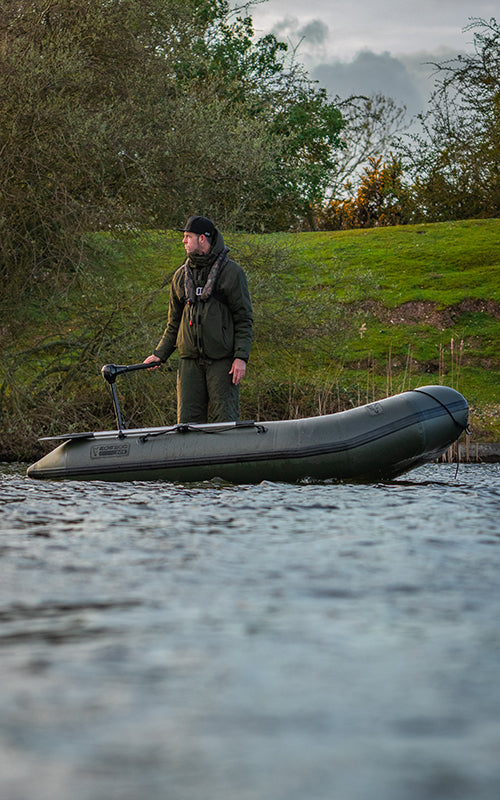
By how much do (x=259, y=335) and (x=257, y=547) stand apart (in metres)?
7.92

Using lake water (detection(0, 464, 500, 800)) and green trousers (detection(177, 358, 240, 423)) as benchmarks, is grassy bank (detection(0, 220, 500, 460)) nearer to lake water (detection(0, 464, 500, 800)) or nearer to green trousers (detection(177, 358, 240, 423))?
green trousers (detection(177, 358, 240, 423))

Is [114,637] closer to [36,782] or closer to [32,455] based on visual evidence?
[36,782]

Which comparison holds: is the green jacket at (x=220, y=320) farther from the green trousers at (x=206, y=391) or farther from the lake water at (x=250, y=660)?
the lake water at (x=250, y=660)

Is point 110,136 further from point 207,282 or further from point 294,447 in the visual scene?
point 294,447

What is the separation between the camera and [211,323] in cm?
Result: 774

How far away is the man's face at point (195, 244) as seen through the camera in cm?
761

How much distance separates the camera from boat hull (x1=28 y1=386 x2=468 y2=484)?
7441 millimetres

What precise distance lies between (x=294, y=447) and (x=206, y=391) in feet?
3.25

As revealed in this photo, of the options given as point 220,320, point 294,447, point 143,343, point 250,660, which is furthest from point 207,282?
point 250,660

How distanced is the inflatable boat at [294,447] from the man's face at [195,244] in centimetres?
104

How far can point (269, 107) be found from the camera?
1310cm

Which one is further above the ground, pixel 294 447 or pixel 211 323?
pixel 211 323

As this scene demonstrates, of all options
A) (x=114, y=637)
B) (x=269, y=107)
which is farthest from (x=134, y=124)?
(x=114, y=637)

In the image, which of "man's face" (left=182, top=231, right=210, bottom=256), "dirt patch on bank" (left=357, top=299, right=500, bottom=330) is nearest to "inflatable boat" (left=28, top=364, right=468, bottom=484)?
"man's face" (left=182, top=231, right=210, bottom=256)
